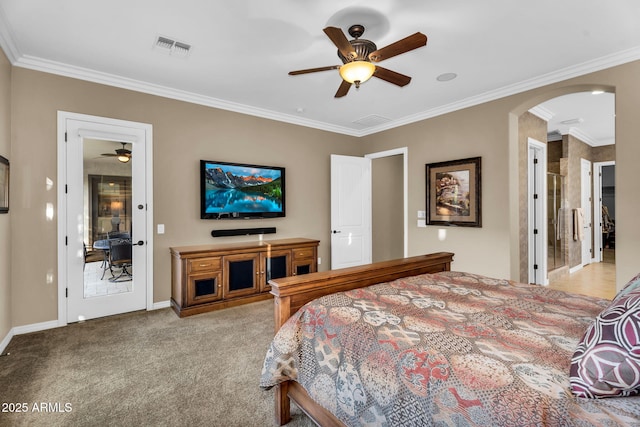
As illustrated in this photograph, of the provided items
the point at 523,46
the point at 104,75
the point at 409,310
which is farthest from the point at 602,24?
the point at 104,75

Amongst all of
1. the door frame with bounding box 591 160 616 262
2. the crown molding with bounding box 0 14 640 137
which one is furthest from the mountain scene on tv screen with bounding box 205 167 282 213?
the door frame with bounding box 591 160 616 262

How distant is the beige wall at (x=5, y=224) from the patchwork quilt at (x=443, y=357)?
287 cm

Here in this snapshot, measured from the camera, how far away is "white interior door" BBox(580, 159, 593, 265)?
658cm

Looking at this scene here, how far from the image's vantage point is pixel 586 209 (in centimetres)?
684

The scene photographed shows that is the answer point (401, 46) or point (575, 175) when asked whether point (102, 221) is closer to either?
point (401, 46)

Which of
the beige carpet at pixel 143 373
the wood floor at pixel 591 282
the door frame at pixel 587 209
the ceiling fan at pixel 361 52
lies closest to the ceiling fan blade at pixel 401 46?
the ceiling fan at pixel 361 52

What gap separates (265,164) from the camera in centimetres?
485

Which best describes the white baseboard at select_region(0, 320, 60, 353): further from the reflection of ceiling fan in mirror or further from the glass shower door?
the glass shower door

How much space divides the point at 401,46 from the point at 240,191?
9.95 feet

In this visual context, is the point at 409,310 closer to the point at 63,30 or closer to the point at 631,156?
the point at 631,156

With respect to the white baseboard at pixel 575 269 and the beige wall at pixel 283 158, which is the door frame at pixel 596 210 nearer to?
the white baseboard at pixel 575 269

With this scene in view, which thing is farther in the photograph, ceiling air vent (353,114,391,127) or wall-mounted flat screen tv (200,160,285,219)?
ceiling air vent (353,114,391,127)

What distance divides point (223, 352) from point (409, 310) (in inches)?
73.1

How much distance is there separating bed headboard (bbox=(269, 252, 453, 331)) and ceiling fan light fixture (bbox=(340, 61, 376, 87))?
1.47 meters
